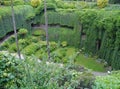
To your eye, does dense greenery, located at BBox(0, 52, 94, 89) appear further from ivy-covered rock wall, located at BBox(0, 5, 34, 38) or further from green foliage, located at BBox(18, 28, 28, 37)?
green foliage, located at BBox(18, 28, 28, 37)

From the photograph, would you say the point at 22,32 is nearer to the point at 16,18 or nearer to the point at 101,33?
the point at 16,18

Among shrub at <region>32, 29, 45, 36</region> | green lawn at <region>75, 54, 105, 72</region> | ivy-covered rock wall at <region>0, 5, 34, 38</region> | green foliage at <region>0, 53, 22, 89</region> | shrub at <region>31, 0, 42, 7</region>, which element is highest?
green foliage at <region>0, 53, 22, 89</region>

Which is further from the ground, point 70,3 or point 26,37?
point 70,3

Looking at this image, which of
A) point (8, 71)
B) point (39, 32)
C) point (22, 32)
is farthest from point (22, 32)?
point (8, 71)

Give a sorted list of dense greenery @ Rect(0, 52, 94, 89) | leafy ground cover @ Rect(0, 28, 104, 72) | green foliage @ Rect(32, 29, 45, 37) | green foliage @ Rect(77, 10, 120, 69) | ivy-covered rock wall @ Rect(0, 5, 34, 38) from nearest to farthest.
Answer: dense greenery @ Rect(0, 52, 94, 89)
green foliage @ Rect(77, 10, 120, 69)
leafy ground cover @ Rect(0, 28, 104, 72)
ivy-covered rock wall @ Rect(0, 5, 34, 38)
green foliage @ Rect(32, 29, 45, 37)

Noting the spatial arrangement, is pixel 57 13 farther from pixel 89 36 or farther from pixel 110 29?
pixel 110 29

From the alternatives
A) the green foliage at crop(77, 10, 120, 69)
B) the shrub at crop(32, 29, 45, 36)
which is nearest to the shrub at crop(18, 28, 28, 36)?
the shrub at crop(32, 29, 45, 36)

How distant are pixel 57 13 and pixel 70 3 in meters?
5.92

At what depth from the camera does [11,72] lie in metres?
5.62

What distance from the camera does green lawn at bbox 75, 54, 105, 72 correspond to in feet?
89.8

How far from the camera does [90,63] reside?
29.0m

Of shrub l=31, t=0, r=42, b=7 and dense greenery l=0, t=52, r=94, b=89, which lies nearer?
dense greenery l=0, t=52, r=94, b=89

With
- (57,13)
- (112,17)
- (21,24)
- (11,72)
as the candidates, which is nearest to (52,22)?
(57,13)

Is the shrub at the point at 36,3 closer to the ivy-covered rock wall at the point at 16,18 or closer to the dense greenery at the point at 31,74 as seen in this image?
the ivy-covered rock wall at the point at 16,18
